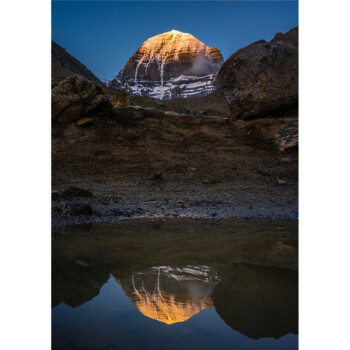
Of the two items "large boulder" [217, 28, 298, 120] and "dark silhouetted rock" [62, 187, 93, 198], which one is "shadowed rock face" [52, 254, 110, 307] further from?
"large boulder" [217, 28, 298, 120]

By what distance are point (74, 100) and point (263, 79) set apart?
765 centimetres

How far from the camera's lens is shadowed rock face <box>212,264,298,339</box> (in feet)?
6.24

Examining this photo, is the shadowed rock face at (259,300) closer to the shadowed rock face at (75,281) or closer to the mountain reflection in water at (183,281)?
the mountain reflection in water at (183,281)

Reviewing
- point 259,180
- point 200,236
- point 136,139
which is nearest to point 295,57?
point 259,180

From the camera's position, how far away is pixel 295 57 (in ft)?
39.9

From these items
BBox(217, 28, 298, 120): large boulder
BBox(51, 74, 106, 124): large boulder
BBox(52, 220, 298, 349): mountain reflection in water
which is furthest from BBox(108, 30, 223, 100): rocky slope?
BBox(52, 220, 298, 349): mountain reflection in water

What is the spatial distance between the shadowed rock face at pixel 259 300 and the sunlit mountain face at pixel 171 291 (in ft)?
A: 0.39

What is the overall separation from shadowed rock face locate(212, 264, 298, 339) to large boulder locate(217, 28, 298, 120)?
1059 centimetres

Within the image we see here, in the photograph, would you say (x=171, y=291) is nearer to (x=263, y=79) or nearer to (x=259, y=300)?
(x=259, y=300)

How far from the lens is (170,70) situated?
186000 millimetres

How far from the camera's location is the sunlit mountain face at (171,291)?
209 cm

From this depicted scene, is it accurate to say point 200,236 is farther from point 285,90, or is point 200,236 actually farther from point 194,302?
point 285,90

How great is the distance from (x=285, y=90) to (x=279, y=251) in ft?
33.0

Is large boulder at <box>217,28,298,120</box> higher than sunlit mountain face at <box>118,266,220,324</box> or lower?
higher
